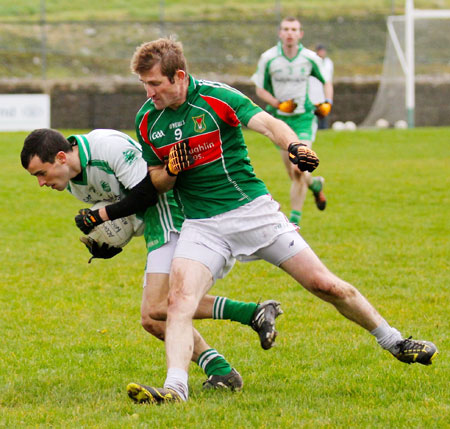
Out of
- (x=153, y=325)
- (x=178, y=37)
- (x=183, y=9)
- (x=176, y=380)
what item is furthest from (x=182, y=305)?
(x=183, y=9)

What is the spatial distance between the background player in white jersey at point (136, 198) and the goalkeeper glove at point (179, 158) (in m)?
0.29

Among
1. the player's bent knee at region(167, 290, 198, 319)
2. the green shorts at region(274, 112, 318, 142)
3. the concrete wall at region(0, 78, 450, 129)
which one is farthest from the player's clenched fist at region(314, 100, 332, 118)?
the concrete wall at region(0, 78, 450, 129)

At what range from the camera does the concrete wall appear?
2666 cm

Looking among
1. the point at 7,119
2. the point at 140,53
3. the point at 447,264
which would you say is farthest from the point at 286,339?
the point at 7,119

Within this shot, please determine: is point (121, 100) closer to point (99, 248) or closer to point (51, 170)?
point (99, 248)

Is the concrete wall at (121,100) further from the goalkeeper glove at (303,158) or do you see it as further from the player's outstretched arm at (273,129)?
the goalkeeper glove at (303,158)

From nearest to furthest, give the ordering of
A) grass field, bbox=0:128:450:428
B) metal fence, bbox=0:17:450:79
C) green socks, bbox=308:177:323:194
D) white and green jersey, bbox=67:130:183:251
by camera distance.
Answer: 1. grass field, bbox=0:128:450:428
2. white and green jersey, bbox=67:130:183:251
3. green socks, bbox=308:177:323:194
4. metal fence, bbox=0:17:450:79

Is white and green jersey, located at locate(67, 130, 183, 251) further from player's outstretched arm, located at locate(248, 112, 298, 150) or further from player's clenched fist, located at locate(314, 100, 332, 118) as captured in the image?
player's clenched fist, located at locate(314, 100, 332, 118)

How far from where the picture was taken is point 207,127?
5.14 m

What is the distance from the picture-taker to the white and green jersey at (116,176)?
533 cm

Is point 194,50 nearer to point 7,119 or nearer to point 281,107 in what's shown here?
point 7,119

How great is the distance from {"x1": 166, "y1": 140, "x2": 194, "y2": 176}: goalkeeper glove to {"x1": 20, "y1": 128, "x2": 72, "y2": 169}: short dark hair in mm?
672

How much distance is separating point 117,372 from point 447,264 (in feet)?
15.2

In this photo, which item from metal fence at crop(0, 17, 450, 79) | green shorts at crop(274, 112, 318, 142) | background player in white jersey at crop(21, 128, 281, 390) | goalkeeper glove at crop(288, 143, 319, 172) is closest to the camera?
goalkeeper glove at crop(288, 143, 319, 172)
